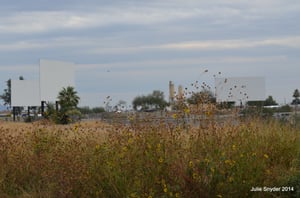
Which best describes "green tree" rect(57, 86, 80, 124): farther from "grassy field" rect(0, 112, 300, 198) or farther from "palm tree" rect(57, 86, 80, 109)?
"grassy field" rect(0, 112, 300, 198)

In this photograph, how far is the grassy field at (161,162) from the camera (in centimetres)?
749

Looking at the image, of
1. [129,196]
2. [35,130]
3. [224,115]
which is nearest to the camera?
[129,196]

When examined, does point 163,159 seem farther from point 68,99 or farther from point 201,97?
point 68,99

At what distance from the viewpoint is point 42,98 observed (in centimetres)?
5678

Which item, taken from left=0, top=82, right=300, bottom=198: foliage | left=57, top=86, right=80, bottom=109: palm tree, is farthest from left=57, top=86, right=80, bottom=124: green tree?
left=0, top=82, right=300, bottom=198: foliage

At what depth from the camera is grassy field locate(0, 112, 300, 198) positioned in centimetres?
749

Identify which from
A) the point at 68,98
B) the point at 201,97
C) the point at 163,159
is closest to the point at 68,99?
the point at 68,98

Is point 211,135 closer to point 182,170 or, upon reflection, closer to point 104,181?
point 182,170

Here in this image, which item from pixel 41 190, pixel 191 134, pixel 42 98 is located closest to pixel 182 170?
pixel 191 134

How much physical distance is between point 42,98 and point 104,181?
164ft

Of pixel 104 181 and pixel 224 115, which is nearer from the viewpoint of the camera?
pixel 104 181

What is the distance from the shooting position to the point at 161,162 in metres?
7.86

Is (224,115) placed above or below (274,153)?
above

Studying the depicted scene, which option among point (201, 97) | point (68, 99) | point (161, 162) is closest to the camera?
point (161, 162)
